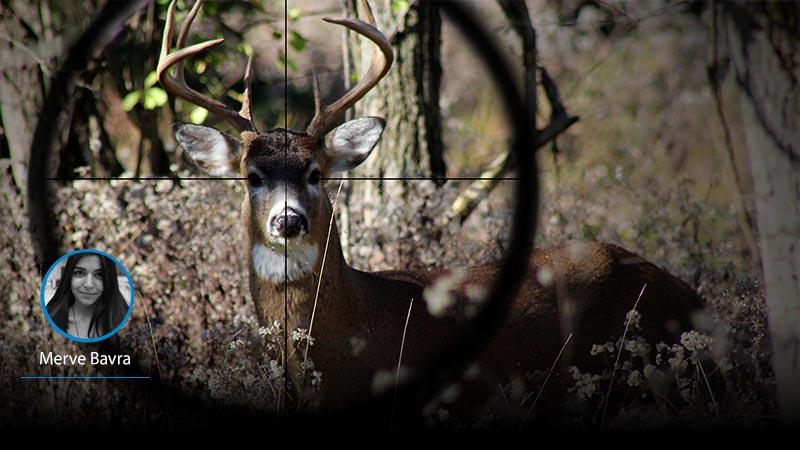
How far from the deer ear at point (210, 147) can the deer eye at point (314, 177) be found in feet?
1.25

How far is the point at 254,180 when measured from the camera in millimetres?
4711

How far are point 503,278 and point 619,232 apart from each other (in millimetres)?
2223

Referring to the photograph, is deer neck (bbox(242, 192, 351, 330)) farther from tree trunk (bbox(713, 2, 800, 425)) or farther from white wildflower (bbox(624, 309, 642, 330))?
tree trunk (bbox(713, 2, 800, 425))

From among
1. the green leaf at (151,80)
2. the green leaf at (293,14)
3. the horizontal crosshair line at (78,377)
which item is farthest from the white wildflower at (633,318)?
the green leaf at (151,80)

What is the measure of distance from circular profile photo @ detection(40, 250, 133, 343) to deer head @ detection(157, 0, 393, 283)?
1.99ft

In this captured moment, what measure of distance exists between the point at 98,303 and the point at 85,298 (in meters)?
0.06

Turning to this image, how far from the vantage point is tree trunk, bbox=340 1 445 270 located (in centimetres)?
626

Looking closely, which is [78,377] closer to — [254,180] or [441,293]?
Answer: [254,180]

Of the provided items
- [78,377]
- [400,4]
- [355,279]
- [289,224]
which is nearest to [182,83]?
[289,224]

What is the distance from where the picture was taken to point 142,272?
18.1 ft

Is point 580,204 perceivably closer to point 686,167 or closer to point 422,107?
point 422,107

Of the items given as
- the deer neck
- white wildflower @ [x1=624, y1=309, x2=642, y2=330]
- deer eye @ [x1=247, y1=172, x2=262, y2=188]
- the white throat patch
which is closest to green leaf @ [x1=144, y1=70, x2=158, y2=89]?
deer eye @ [x1=247, y1=172, x2=262, y2=188]

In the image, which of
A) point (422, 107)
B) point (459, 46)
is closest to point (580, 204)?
point (422, 107)

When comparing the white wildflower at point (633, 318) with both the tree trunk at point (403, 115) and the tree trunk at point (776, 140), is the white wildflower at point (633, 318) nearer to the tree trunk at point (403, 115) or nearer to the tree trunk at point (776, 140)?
the tree trunk at point (776, 140)
